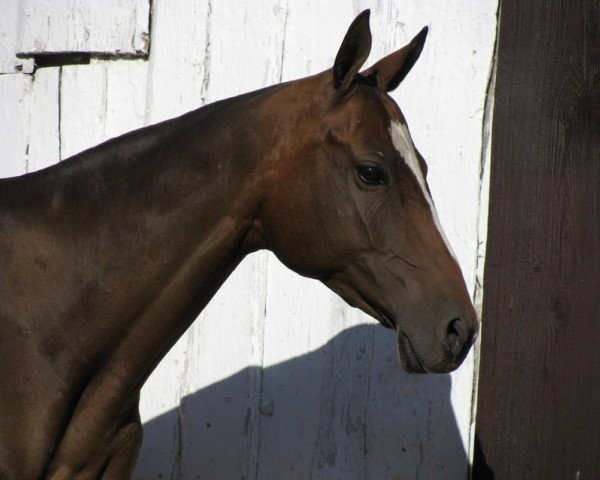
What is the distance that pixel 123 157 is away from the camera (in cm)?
215

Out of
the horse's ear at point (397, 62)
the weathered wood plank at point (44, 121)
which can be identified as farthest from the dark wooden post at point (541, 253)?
the weathered wood plank at point (44, 121)

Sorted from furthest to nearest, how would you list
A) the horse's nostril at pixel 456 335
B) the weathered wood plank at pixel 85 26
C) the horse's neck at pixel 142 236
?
the weathered wood plank at pixel 85 26 < the horse's neck at pixel 142 236 < the horse's nostril at pixel 456 335

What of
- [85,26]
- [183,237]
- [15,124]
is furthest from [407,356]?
[15,124]

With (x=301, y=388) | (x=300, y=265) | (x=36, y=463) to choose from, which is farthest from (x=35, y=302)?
(x=301, y=388)

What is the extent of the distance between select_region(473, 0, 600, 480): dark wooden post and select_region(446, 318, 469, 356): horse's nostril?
3.66 feet

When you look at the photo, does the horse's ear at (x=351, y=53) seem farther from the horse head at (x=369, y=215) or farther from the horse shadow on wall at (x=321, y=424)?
the horse shadow on wall at (x=321, y=424)

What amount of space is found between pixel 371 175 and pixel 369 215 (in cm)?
10

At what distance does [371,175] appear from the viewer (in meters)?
1.99

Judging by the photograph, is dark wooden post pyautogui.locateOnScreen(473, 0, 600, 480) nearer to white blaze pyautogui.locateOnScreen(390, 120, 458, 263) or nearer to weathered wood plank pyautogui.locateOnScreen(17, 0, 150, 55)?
white blaze pyautogui.locateOnScreen(390, 120, 458, 263)

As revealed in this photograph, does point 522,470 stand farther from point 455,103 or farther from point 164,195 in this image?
point 164,195

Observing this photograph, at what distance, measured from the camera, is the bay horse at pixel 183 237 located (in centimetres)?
200

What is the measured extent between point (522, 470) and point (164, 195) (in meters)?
1.75

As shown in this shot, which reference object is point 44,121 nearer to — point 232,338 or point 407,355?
point 232,338

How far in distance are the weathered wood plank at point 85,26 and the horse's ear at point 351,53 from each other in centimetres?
174
